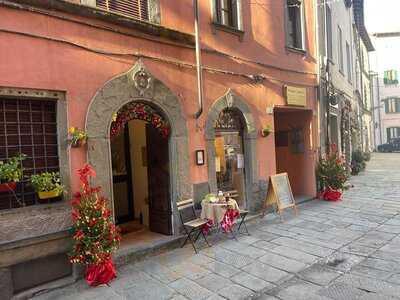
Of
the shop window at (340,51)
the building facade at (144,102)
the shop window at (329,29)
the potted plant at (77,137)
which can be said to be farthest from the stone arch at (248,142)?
the shop window at (340,51)

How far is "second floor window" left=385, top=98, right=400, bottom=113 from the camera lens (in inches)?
1426

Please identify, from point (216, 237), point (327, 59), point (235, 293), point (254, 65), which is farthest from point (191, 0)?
point (327, 59)

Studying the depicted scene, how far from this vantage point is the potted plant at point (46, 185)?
491 centimetres

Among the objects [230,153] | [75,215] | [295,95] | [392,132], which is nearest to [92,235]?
[75,215]

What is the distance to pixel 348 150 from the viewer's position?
1606 centimetres

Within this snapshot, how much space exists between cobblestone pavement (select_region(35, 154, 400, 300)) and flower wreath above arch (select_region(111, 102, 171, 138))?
6.96 ft

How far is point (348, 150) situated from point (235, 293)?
42.7 ft

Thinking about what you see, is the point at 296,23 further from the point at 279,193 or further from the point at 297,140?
the point at 279,193

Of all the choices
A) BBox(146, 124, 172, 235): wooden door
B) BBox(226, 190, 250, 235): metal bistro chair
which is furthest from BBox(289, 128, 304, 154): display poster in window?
BBox(146, 124, 172, 235): wooden door

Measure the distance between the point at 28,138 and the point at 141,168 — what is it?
301cm

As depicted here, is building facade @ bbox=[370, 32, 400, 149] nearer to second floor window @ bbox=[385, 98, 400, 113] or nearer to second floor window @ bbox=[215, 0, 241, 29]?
second floor window @ bbox=[385, 98, 400, 113]

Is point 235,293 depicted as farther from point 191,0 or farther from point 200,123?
point 191,0

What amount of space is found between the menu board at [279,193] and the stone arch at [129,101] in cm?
224

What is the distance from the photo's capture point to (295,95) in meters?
9.77
